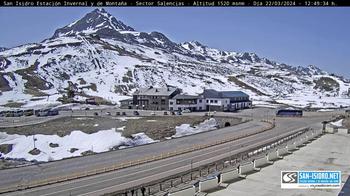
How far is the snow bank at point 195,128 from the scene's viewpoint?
74.3m

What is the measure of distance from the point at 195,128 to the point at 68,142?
88.7 ft

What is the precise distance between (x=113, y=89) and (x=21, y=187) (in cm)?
14499

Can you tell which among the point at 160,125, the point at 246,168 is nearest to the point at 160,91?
the point at 160,125

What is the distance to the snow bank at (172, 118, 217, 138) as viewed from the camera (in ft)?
244

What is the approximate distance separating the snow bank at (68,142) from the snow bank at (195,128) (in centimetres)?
816

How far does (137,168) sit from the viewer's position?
131 ft

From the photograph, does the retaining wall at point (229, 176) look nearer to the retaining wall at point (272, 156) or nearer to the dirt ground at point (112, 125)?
the retaining wall at point (272, 156)

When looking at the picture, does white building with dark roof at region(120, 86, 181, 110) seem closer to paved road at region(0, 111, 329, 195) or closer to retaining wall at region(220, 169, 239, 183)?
paved road at region(0, 111, 329, 195)

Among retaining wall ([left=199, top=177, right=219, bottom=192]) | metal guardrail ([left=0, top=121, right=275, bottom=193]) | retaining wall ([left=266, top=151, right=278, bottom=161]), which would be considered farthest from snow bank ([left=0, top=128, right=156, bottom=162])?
retaining wall ([left=199, top=177, right=219, bottom=192])

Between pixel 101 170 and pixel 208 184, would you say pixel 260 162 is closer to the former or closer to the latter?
pixel 208 184

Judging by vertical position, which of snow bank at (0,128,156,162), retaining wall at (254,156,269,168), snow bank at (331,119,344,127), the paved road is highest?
retaining wall at (254,156,269,168)

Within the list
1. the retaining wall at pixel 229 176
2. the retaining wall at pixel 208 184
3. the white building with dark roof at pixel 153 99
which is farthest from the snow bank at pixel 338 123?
the retaining wall at pixel 208 184

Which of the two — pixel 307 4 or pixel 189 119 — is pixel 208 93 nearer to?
pixel 189 119

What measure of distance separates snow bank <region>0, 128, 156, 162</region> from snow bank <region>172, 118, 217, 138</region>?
26.8ft
